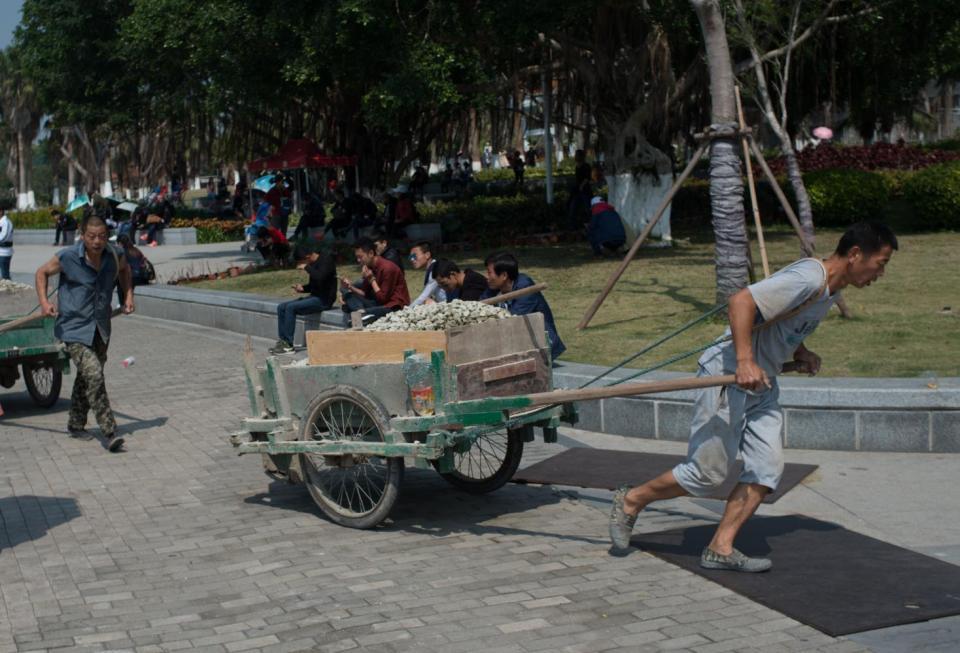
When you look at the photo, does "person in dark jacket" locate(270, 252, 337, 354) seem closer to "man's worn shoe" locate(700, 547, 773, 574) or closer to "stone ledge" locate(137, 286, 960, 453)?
"stone ledge" locate(137, 286, 960, 453)

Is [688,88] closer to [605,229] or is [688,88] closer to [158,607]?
[605,229]

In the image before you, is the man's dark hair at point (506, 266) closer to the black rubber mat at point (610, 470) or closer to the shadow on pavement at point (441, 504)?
the black rubber mat at point (610, 470)

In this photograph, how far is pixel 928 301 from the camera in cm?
1319

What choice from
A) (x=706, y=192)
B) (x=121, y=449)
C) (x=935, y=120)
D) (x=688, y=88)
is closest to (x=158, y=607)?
(x=121, y=449)

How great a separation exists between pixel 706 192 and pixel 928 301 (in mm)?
13270

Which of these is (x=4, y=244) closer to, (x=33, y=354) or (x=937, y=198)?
(x=33, y=354)

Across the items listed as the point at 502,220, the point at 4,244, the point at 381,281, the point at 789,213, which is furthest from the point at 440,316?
the point at 4,244

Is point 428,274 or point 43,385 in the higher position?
point 428,274

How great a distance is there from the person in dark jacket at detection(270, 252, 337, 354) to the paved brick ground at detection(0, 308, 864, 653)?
191 inches

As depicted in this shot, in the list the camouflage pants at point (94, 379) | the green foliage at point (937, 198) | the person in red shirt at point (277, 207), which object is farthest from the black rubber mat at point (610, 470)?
the person in red shirt at point (277, 207)

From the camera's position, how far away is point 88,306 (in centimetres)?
934

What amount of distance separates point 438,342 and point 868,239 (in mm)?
2340

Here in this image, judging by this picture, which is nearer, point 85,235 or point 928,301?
point 85,235

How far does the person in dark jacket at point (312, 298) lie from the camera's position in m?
13.8
